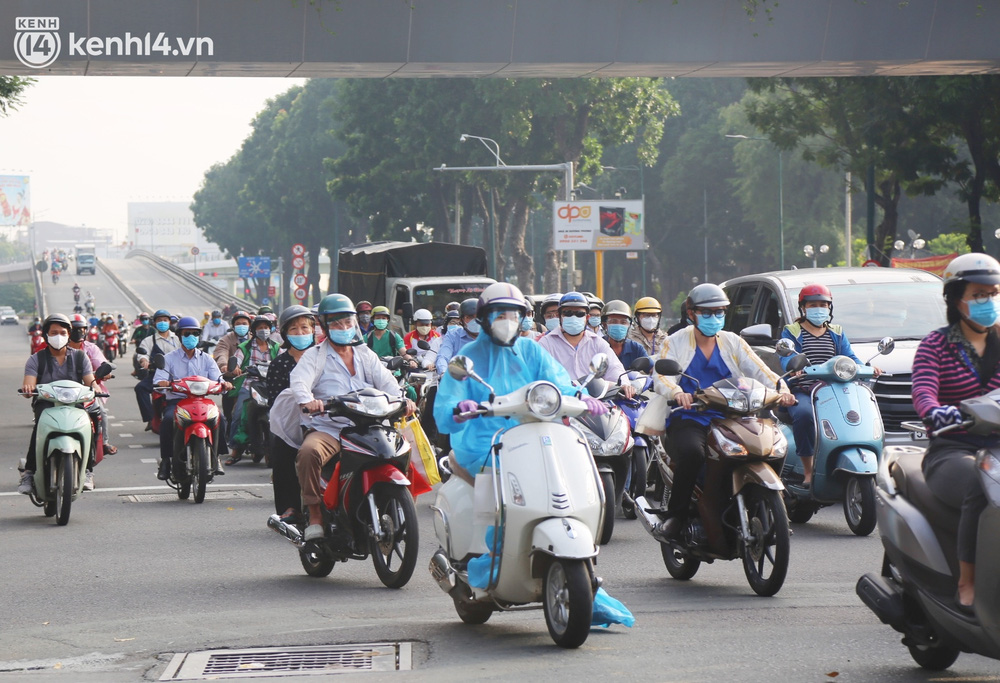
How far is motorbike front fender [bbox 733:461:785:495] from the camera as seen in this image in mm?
7973

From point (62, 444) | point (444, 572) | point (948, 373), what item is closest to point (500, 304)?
point (444, 572)

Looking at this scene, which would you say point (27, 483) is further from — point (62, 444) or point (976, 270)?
point (976, 270)

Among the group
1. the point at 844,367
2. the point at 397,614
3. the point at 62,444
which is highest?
the point at 844,367

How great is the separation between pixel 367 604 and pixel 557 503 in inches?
81.3

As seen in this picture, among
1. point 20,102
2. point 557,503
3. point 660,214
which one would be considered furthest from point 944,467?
point 660,214

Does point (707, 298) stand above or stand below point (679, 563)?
above

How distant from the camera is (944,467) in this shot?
5676 mm

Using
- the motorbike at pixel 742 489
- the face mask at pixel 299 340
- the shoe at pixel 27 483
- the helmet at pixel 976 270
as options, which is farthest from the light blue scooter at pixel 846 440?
the shoe at pixel 27 483

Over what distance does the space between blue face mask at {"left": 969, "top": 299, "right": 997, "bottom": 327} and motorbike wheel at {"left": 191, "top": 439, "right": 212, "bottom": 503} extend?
868 centimetres

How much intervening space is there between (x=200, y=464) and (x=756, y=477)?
22.2ft

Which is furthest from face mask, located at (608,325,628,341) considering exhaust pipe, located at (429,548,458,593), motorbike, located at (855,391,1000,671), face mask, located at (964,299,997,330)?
face mask, located at (964,299,997,330)

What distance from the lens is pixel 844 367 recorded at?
10.8 m

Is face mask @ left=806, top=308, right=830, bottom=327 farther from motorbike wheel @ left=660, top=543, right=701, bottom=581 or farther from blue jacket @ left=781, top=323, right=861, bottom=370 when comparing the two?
motorbike wheel @ left=660, top=543, right=701, bottom=581

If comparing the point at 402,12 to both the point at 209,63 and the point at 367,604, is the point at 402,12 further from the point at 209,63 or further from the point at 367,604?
the point at 367,604
